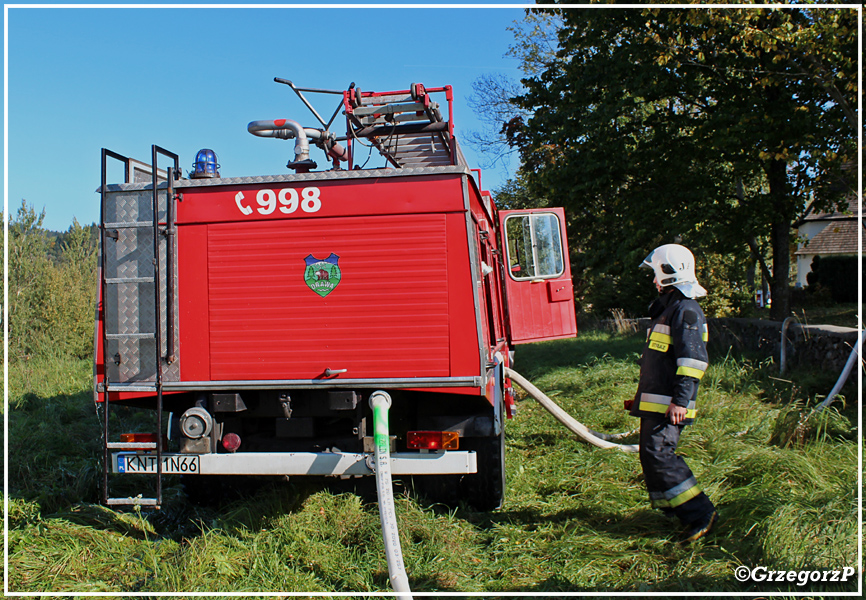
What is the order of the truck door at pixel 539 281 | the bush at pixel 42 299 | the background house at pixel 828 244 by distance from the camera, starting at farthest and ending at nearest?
the background house at pixel 828 244 < the bush at pixel 42 299 < the truck door at pixel 539 281

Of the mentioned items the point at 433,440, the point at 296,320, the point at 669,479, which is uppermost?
the point at 296,320

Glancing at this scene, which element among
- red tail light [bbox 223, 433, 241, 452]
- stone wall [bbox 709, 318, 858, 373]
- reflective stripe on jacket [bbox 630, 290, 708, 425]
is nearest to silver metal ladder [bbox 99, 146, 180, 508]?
red tail light [bbox 223, 433, 241, 452]

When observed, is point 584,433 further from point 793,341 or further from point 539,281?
point 793,341

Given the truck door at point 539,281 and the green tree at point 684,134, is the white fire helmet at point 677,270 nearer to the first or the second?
the truck door at point 539,281

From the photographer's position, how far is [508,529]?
14.5ft

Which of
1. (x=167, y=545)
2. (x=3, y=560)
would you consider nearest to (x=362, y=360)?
(x=167, y=545)

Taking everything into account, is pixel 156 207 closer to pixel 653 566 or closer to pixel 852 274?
pixel 653 566

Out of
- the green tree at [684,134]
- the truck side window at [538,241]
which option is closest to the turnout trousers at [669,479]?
the truck side window at [538,241]

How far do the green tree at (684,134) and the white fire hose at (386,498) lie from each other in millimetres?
8165

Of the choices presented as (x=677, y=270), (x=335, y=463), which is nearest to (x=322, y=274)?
(x=335, y=463)

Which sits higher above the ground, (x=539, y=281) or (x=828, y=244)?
(x=828, y=244)

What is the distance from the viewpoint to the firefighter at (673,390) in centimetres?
405

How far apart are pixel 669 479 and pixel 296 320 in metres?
2.63

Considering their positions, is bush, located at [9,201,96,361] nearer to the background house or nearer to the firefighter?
the firefighter
